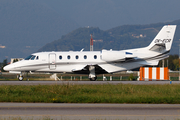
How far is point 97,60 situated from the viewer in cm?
3127

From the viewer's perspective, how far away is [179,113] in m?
12.4

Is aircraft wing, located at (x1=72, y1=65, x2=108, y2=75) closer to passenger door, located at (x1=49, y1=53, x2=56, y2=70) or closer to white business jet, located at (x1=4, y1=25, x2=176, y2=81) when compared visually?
white business jet, located at (x1=4, y1=25, x2=176, y2=81)

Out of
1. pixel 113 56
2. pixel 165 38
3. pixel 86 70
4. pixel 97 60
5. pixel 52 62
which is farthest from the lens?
pixel 165 38

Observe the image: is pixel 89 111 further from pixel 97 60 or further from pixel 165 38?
pixel 165 38

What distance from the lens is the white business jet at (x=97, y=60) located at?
102ft

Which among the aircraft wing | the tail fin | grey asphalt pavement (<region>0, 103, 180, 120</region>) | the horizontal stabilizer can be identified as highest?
the tail fin

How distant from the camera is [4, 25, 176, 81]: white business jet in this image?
3103 centimetres

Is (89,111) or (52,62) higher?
(52,62)

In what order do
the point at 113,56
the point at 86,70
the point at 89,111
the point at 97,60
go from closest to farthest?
the point at 89,111 → the point at 113,56 → the point at 86,70 → the point at 97,60

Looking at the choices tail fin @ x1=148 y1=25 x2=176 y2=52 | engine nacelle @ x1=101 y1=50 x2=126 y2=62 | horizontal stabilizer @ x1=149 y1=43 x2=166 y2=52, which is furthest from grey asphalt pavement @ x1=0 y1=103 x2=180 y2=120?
tail fin @ x1=148 y1=25 x2=176 y2=52

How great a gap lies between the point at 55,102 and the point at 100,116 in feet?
14.4

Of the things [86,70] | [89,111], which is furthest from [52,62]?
[89,111]

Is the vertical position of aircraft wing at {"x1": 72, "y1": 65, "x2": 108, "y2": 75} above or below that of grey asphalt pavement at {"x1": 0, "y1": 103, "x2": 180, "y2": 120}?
above

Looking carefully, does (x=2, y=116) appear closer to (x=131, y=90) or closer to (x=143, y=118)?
(x=143, y=118)
